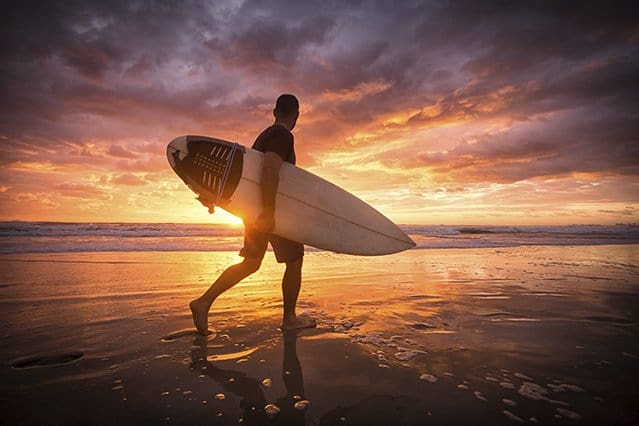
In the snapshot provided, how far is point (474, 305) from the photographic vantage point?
3408 mm

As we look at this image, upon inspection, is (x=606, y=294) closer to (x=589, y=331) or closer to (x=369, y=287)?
(x=589, y=331)

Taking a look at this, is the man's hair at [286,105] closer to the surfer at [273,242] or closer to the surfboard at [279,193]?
the surfer at [273,242]

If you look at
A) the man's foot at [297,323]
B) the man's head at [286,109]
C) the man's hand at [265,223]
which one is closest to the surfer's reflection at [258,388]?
the man's foot at [297,323]

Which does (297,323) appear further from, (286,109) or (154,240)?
(154,240)

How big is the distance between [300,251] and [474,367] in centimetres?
161

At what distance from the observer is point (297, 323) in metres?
2.68

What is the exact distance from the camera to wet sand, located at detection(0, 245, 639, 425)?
4.79 feet

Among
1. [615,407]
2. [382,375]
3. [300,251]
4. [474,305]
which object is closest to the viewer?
[615,407]

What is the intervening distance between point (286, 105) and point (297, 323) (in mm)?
1901

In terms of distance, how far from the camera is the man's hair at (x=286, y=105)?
2.84m

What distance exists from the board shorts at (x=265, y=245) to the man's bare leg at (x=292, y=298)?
0.25 ft

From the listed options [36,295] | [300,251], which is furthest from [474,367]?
[36,295]

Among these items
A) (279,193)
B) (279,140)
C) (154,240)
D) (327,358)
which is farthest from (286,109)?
(154,240)

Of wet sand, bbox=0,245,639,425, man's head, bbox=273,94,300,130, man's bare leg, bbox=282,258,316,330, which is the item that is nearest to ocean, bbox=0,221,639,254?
wet sand, bbox=0,245,639,425
